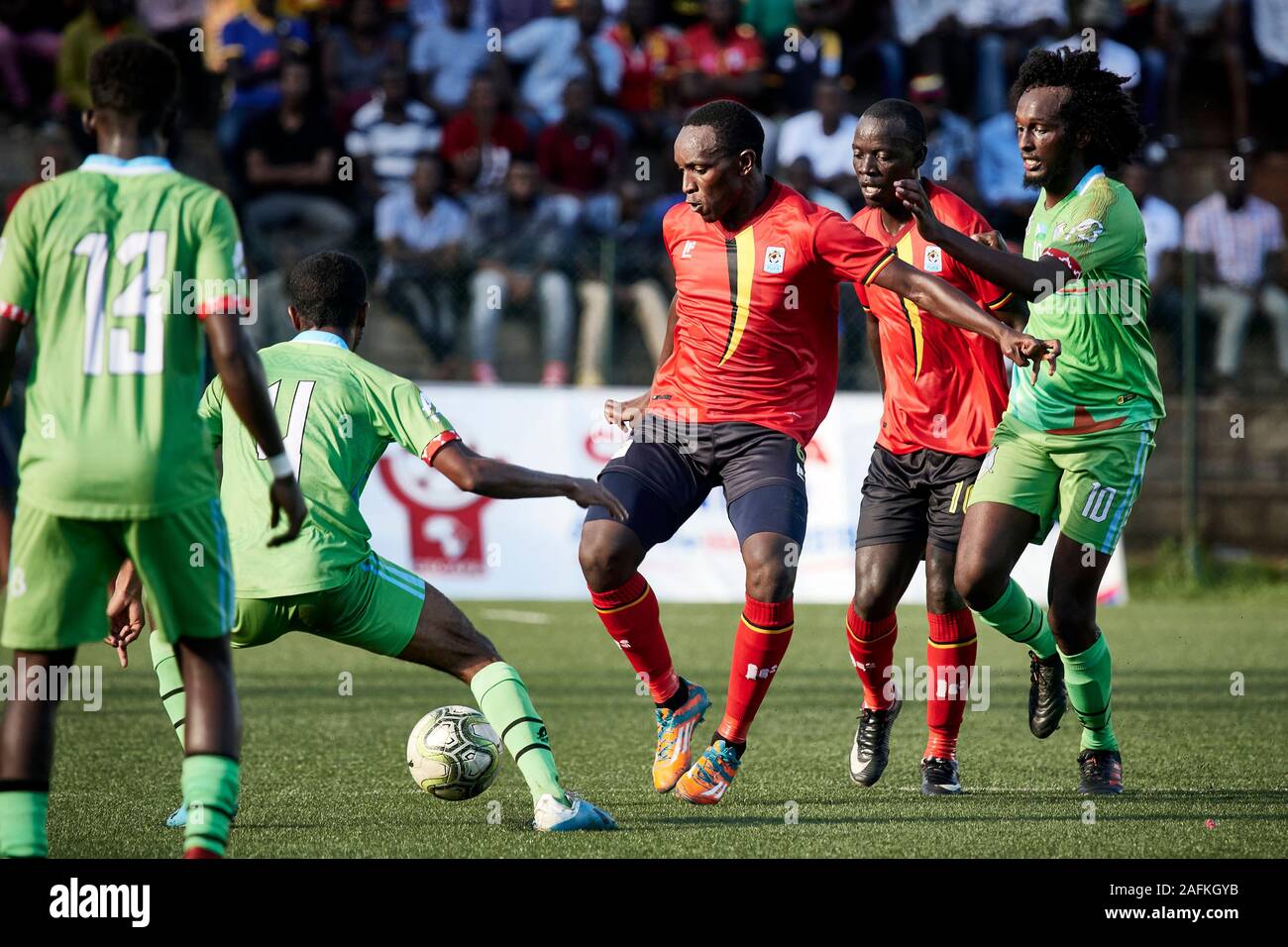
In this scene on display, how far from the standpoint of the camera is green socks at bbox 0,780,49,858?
4.17 meters

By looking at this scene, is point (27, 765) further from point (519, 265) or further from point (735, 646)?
point (519, 265)

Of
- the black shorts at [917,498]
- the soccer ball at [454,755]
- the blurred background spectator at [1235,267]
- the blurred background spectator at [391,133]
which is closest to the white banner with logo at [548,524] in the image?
the blurred background spectator at [391,133]

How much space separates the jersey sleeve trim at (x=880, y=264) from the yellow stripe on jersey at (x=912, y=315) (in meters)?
0.60

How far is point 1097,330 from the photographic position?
6262 millimetres

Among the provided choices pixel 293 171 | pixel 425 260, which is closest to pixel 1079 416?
pixel 425 260

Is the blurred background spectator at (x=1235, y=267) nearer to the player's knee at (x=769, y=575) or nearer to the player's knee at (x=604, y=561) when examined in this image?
the player's knee at (x=769, y=575)

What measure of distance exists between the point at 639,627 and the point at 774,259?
1495mm

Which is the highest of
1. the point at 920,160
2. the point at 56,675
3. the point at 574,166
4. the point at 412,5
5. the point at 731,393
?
the point at 412,5

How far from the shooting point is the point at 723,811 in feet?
19.7

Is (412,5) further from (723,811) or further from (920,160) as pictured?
(723,811)

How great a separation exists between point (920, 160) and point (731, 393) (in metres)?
1.16

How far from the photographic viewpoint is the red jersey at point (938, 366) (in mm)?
6637

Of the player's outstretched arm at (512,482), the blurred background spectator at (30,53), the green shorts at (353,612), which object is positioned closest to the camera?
the player's outstretched arm at (512,482)

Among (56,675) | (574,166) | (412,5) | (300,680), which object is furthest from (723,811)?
(412,5)
